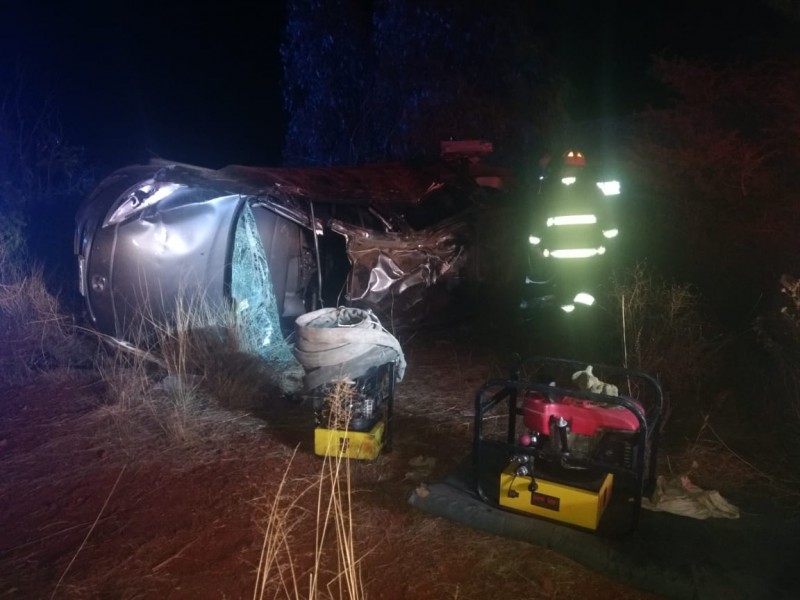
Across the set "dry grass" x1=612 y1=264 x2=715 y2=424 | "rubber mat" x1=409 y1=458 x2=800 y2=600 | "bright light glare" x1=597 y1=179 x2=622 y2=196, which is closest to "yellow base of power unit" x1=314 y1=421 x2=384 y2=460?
"rubber mat" x1=409 y1=458 x2=800 y2=600

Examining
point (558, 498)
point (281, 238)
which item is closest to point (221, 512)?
point (558, 498)

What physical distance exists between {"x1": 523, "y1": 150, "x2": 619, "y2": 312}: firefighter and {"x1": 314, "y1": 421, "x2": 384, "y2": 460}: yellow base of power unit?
125 inches

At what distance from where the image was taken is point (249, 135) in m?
22.8

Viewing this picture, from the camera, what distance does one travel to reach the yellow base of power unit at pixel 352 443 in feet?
13.2

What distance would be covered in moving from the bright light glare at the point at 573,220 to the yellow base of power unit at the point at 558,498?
11.1 feet

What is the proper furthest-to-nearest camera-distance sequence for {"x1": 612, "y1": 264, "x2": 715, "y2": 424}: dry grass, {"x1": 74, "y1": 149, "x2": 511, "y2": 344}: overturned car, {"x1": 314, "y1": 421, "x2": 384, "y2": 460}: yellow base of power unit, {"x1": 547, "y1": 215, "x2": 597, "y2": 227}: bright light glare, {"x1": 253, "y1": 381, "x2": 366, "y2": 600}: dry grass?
{"x1": 547, "y1": 215, "x2": 597, "y2": 227}: bright light glare < {"x1": 74, "y1": 149, "x2": 511, "y2": 344}: overturned car < {"x1": 612, "y1": 264, "x2": 715, "y2": 424}: dry grass < {"x1": 314, "y1": 421, "x2": 384, "y2": 460}: yellow base of power unit < {"x1": 253, "y1": 381, "x2": 366, "y2": 600}: dry grass

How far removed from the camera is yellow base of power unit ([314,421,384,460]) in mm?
4035

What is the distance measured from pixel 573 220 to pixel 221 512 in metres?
4.35

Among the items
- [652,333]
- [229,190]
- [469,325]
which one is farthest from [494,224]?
[229,190]

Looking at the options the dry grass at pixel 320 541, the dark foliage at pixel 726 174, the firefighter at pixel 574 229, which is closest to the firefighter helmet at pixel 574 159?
the firefighter at pixel 574 229

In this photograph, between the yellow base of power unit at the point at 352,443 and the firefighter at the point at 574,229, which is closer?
the yellow base of power unit at the point at 352,443

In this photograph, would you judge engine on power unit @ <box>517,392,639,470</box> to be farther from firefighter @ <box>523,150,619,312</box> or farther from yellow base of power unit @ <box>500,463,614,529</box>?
firefighter @ <box>523,150,619,312</box>

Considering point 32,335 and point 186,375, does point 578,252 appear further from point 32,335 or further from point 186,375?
point 32,335

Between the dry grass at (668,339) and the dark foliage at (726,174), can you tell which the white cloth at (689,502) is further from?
the dark foliage at (726,174)
